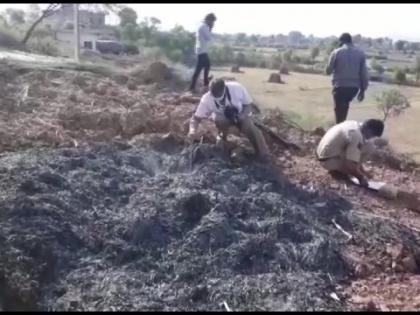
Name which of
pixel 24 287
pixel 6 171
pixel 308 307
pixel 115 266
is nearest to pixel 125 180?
pixel 6 171

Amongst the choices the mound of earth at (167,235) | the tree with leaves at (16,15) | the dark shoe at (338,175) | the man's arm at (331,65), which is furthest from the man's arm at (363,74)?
the tree with leaves at (16,15)

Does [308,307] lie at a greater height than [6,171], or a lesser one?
lesser

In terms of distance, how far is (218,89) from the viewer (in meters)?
6.65

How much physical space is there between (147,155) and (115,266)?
2218mm

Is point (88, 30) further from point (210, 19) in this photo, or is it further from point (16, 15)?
point (210, 19)

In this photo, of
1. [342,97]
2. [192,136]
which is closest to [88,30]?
[342,97]

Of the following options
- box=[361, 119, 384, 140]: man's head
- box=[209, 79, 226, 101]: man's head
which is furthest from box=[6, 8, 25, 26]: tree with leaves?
box=[361, 119, 384, 140]: man's head

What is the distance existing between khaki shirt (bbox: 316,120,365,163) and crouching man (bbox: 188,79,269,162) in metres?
0.66

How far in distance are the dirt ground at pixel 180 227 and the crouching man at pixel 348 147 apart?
0.52 ft

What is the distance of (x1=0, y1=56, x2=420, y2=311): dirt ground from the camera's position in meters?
4.63

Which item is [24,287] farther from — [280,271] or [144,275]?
[280,271]

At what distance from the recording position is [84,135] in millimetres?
7656

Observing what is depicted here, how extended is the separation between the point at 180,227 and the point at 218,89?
5.81ft

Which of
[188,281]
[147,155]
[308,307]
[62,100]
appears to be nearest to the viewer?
[308,307]
